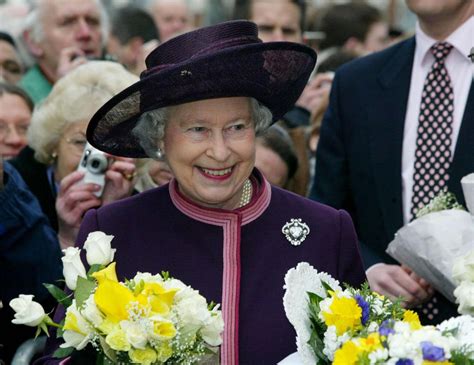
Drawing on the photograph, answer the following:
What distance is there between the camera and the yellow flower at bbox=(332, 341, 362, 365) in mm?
2820

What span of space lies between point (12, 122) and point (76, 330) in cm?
285

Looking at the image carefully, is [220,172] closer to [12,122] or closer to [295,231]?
[295,231]

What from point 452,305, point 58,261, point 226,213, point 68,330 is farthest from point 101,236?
point 452,305

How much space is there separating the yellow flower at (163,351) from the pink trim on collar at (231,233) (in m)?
0.55

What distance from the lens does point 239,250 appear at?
12.2ft

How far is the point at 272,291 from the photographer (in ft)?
12.1

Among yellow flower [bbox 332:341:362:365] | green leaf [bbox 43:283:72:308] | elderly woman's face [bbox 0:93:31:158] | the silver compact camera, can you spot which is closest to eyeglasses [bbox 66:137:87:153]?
the silver compact camera

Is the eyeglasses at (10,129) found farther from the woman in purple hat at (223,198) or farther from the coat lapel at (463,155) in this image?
the coat lapel at (463,155)

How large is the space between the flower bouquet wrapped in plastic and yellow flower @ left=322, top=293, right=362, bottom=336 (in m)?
1.05

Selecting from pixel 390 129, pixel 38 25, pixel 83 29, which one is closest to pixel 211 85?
pixel 390 129

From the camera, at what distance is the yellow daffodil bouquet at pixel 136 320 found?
A: 3.01 m

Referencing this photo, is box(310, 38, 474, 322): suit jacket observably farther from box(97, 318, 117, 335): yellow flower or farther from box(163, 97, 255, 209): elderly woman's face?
box(97, 318, 117, 335): yellow flower

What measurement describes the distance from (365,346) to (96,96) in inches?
101

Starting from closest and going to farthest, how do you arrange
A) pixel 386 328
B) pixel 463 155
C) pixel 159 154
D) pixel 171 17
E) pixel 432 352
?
pixel 432 352, pixel 386 328, pixel 159 154, pixel 463 155, pixel 171 17
